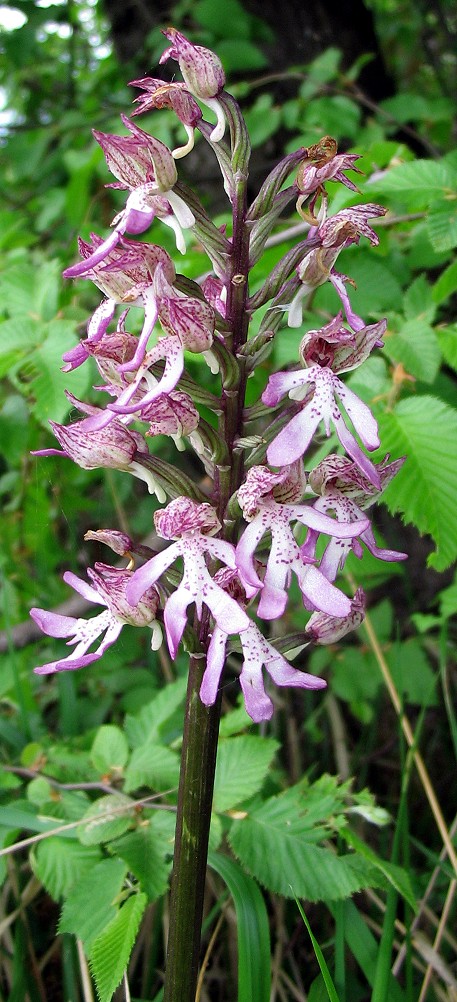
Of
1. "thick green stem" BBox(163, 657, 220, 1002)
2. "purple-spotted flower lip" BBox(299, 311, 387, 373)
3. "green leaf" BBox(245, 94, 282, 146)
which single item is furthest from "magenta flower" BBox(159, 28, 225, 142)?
"green leaf" BBox(245, 94, 282, 146)

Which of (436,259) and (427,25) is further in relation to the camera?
(427,25)

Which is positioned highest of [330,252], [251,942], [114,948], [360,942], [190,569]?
[330,252]

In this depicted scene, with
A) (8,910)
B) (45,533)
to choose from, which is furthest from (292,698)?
(8,910)

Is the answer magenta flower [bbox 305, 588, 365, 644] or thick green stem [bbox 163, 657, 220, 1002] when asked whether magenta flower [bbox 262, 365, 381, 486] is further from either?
thick green stem [bbox 163, 657, 220, 1002]

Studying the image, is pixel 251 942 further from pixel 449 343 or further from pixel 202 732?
pixel 449 343

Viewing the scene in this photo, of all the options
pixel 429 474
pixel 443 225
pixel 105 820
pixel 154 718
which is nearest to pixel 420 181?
pixel 443 225

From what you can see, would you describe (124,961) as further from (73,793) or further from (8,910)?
(8,910)
